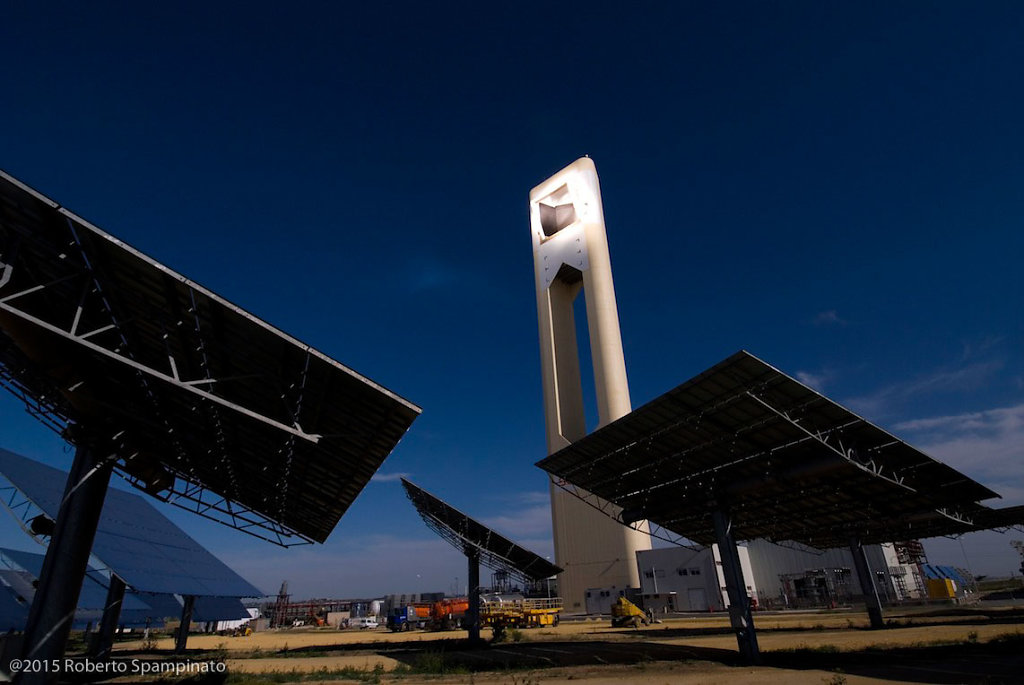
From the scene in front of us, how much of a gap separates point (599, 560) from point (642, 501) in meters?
34.9

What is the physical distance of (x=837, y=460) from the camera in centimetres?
1858

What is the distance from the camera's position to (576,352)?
219 feet

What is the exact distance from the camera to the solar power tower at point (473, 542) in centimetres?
3341

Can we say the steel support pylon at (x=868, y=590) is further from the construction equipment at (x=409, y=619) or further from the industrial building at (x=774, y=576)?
the construction equipment at (x=409, y=619)

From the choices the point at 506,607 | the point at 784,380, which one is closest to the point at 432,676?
the point at 784,380

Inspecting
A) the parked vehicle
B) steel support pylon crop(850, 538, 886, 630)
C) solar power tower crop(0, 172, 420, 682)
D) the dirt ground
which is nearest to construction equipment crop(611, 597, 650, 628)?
the dirt ground

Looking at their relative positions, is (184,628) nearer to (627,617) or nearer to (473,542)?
(473,542)

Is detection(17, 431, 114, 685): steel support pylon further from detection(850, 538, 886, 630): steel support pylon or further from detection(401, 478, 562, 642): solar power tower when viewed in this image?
detection(850, 538, 886, 630): steel support pylon

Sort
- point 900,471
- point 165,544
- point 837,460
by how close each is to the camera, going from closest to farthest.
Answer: point 837,460 → point 900,471 → point 165,544

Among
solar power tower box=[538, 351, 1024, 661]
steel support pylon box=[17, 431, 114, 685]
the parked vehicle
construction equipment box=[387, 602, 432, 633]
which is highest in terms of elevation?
solar power tower box=[538, 351, 1024, 661]

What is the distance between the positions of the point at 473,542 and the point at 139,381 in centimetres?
2465

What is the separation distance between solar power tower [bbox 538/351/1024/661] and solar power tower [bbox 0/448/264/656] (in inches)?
884

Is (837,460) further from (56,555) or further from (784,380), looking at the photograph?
(56,555)

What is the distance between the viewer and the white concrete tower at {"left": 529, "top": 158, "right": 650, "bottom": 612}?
57.3m
